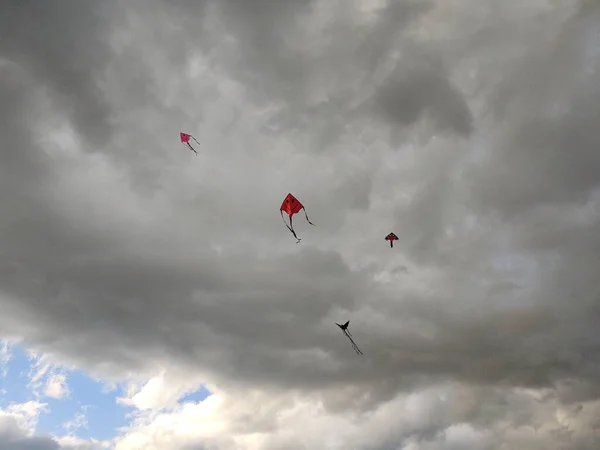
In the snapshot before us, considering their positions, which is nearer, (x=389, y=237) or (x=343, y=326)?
(x=343, y=326)

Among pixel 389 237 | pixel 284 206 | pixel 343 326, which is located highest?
pixel 389 237

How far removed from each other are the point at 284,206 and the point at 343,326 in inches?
981

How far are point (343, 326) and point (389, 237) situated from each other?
1042 inches

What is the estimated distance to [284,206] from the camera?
295 ft

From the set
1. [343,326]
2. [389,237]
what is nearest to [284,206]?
[343,326]

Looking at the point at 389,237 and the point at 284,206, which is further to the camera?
the point at 389,237

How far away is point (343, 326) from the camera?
94.6 metres

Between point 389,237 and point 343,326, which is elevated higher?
point 389,237

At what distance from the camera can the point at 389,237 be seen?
368 ft

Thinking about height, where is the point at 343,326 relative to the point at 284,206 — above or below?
below

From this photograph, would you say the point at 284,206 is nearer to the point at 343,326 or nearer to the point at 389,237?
the point at 343,326
